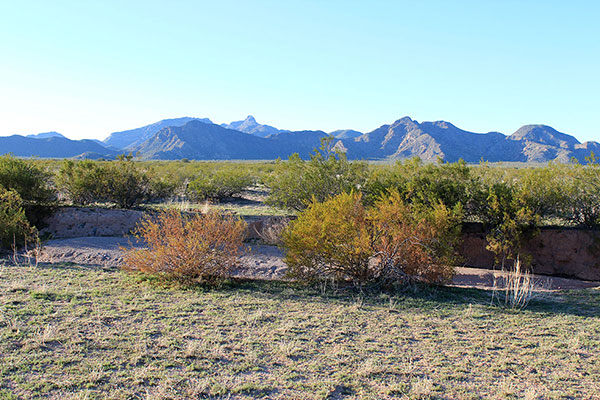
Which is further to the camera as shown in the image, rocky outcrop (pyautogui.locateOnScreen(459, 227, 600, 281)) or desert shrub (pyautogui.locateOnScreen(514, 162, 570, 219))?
desert shrub (pyautogui.locateOnScreen(514, 162, 570, 219))

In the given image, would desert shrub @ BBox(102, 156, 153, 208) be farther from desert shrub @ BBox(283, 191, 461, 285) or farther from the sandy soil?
desert shrub @ BBox(283, 191, 461, 285)

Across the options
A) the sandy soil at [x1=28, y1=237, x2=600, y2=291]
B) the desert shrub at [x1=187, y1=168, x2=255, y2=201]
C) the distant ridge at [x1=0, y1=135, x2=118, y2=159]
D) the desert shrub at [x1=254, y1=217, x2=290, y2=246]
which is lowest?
the sandy soil at [x1=28, y1=237, x2=600, y2=291]

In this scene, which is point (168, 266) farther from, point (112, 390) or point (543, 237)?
point (543, 237)

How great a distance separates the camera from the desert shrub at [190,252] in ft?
25.4

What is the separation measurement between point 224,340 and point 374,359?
5.89ft

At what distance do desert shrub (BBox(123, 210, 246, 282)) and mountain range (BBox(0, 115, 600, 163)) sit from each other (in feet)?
337

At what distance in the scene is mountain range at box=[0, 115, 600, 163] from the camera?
113 meters

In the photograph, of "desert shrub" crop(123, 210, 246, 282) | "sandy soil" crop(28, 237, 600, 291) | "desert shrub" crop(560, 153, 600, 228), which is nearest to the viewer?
"desert shrub" crop(123, 210, 246, 282)

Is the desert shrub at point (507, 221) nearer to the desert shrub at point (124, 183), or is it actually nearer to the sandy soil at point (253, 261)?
the sandy soil at point (253, 261)

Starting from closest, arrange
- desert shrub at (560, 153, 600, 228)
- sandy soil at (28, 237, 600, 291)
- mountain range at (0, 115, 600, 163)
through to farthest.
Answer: sandy soil at (28, 237, 600, 291) < desert shrub at (560, 153, 600, 228) < mountain range at (0, 115, 600, 163)

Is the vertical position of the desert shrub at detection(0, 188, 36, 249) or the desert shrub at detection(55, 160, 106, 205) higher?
the desert shrub at detection(55, 160, 106, 205)

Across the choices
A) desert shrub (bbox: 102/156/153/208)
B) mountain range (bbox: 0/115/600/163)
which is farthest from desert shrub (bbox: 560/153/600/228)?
mountain range (bbox: 0/115/600/163)

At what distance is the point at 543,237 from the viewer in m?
12.3

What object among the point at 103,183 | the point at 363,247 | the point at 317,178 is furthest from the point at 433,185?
the point at 103,183
